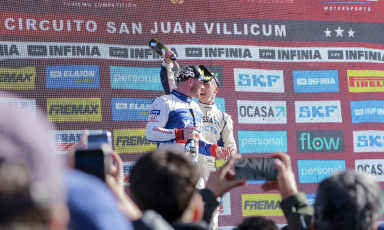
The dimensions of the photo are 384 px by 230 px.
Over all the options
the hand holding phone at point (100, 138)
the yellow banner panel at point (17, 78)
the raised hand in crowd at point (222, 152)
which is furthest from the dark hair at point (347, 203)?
the yellow banner panel at point (17, 78)

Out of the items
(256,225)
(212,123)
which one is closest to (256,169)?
(256,225)

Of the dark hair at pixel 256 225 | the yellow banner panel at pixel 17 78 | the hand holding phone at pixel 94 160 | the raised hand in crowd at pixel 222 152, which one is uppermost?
the yellow banner panel at pixel 17 78

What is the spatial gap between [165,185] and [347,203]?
43 cm

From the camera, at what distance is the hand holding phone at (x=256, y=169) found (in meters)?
1.87

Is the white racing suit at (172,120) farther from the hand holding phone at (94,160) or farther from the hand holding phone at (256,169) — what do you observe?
the hand holding phone at (94,160)

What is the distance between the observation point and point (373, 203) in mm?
1432

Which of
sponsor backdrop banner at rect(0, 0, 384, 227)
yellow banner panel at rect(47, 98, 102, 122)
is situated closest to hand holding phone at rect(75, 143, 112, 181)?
sponsor backdrop banner at rect(0, 0, 384, 227)

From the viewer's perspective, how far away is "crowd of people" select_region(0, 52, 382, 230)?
732mm

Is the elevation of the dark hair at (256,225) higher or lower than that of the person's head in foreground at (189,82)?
lower

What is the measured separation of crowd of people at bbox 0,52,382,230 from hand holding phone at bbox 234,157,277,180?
0.03 m

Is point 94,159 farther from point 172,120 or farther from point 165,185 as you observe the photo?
point 172,120

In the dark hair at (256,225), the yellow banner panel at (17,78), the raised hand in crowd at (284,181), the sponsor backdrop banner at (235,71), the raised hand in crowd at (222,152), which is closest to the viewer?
the raised hand in crowd at (284,181)

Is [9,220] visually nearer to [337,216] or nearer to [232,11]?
[337,216]

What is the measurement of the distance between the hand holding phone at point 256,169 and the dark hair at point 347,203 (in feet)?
1.38
